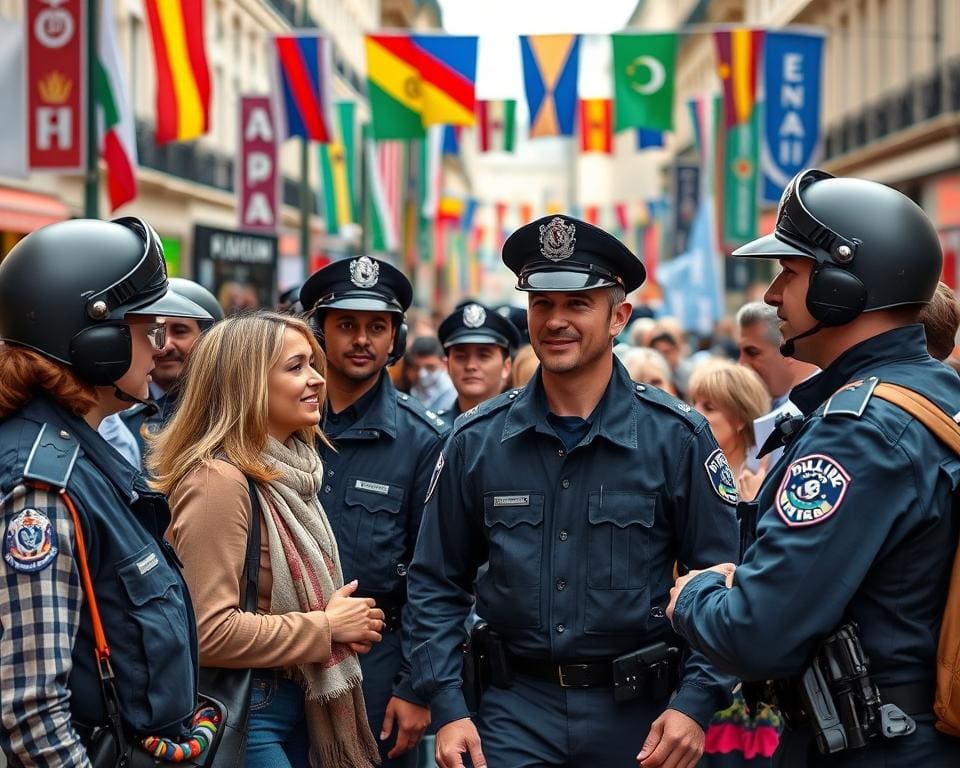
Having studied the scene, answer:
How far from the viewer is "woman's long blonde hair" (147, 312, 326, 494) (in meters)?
4.01

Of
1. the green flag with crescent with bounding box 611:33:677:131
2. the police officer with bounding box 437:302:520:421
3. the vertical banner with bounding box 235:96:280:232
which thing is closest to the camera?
the police officer with bounding box 437:302:520:421

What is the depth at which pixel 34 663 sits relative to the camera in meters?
2.67

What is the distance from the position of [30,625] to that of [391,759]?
2.14 m

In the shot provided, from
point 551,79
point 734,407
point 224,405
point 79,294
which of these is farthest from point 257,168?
point 79,294

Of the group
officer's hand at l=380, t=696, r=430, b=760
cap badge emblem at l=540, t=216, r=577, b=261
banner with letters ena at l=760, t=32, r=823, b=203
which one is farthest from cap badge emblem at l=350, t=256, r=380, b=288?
banner with letters ena at l=760, t=32, r=823, b=203

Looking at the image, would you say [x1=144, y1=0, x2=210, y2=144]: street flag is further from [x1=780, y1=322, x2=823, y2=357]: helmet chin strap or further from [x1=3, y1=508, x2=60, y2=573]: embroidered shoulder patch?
[x1=3, y1=508, x2=60, y2=573]: embroidered shoulder patch

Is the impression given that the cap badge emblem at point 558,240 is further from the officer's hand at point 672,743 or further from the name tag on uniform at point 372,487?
the officer's hand at point 672,743

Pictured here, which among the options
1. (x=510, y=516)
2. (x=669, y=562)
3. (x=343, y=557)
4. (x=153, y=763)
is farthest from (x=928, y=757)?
(x=343, y=557)

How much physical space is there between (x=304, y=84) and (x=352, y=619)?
1251 centimetres

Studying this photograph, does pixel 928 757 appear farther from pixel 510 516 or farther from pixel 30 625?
pixel 30 625

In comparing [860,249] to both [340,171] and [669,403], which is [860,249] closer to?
[669,403]

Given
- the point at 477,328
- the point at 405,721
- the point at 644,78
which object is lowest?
the point at 405,721

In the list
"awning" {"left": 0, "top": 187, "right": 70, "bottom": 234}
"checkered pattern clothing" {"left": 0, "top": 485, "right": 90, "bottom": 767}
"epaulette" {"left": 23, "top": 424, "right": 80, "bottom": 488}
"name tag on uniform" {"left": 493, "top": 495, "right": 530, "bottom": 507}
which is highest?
"awning" {"left": 0, "top": 187, "right": 70, "bottom": 234}

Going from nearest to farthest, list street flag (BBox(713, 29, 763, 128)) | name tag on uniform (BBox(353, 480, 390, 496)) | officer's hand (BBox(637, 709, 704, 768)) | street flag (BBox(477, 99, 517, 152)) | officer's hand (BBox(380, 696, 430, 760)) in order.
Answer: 1. officer's hand (BBox(637, 709, 704, 768))
2. officer's hand (BBox(380, 696, 430, 760))
3. name tag on uniform (BBox(353, 480, 390, 496))
4. street flag (BBox(713, 29, 763, 128))
5. street flag (BBox(477, 99, 517, 152))
